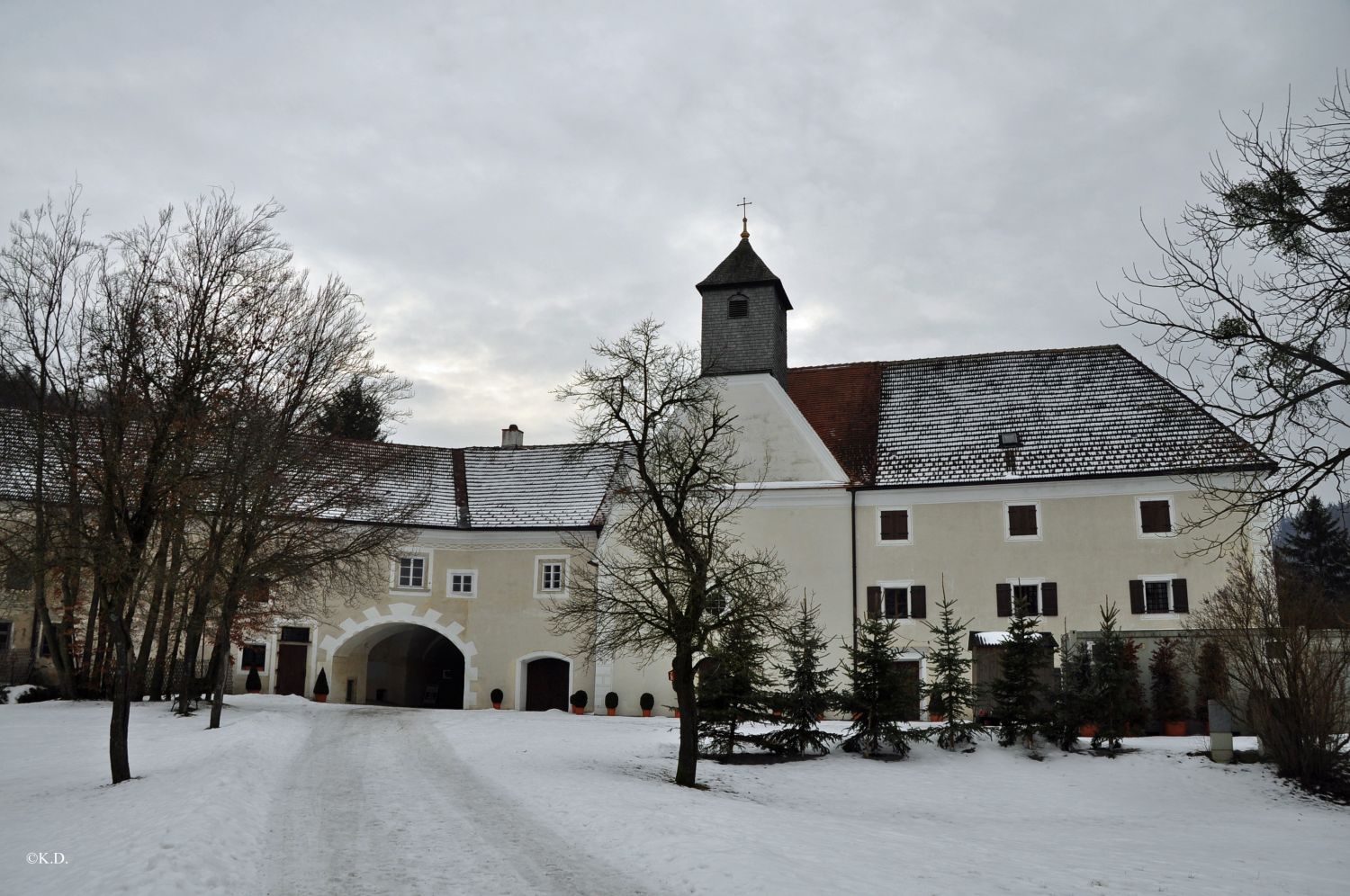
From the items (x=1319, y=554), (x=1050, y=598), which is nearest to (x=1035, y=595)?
(x=1050, y=598)

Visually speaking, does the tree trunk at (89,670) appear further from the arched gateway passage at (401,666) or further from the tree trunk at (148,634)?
the arched gateway passage at (401,666)

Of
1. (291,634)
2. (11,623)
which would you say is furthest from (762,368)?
(11,623)

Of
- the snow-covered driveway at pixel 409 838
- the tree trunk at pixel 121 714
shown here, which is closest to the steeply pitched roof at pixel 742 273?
the snow-covered driveway at pixel 409 838

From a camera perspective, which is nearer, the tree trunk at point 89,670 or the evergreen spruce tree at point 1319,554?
the tree trunk at point 89,670

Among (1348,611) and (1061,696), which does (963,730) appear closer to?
(1061,696)

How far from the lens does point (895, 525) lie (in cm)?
3228

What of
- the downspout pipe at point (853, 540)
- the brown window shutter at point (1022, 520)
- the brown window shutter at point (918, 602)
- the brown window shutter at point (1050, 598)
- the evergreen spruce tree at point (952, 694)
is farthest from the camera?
the downspout pipe at point (853, 540)

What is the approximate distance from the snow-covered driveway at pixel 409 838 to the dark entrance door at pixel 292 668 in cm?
1778

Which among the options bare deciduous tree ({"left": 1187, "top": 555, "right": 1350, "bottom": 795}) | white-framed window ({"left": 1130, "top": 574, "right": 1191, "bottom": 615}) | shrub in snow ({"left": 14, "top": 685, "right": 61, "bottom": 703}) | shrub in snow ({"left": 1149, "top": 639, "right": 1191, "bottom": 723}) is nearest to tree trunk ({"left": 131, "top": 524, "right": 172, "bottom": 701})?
shrub in snow ({"left": 14, "top": 685, "right": 61, "bottom": 703})

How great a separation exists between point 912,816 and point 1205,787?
6203 millimetres

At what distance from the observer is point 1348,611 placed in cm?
2909

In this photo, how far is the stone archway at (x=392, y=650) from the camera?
35.3 metres

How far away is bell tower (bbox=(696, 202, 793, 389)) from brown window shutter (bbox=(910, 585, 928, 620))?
26.2 feet

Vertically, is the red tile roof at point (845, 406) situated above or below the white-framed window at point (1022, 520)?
above
